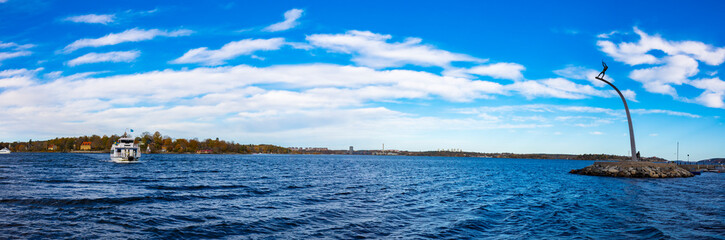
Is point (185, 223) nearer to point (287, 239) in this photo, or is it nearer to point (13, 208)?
point (287, 239)

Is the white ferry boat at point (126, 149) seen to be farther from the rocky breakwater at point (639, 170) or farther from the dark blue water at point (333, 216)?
the rocky breakwater at point (639, 170)

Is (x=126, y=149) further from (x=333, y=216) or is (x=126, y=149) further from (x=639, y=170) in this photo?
(x=639, y=170)

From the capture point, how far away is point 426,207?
2398 cm

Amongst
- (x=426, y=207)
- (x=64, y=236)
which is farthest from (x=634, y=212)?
(x=64, y=236)

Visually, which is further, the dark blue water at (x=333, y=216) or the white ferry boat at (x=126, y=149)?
the white ferry boat at (x=126, y=149)

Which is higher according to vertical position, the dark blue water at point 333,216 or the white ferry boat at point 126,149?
the white ferry boat at point 126,149

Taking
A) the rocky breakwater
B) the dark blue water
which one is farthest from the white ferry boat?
the rocky breakwater

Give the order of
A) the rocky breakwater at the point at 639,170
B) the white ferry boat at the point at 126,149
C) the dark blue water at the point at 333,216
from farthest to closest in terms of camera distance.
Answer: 1. the white ferry boat at the point at 126,149
2. the rocky breakwater at the point at 639,170
3. the dark blue water at the point at 333,216

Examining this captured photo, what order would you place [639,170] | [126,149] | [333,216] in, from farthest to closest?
[126,149] → [639,170] → [333,216]

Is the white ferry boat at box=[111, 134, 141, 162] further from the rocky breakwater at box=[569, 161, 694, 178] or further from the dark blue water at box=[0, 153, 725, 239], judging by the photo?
the rocky breakwater at box=[569, 161, 694, 178]

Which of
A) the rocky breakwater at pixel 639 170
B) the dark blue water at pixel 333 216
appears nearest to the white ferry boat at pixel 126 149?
the dark blue water at pixel 333 216

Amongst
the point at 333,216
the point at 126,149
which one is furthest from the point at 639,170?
the point at 126,149

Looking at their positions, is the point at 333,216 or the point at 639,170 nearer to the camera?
the point at 333,216

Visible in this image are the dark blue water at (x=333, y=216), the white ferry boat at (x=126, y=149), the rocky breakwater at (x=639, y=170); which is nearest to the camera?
the dark blue water at (x=333, y=216)
